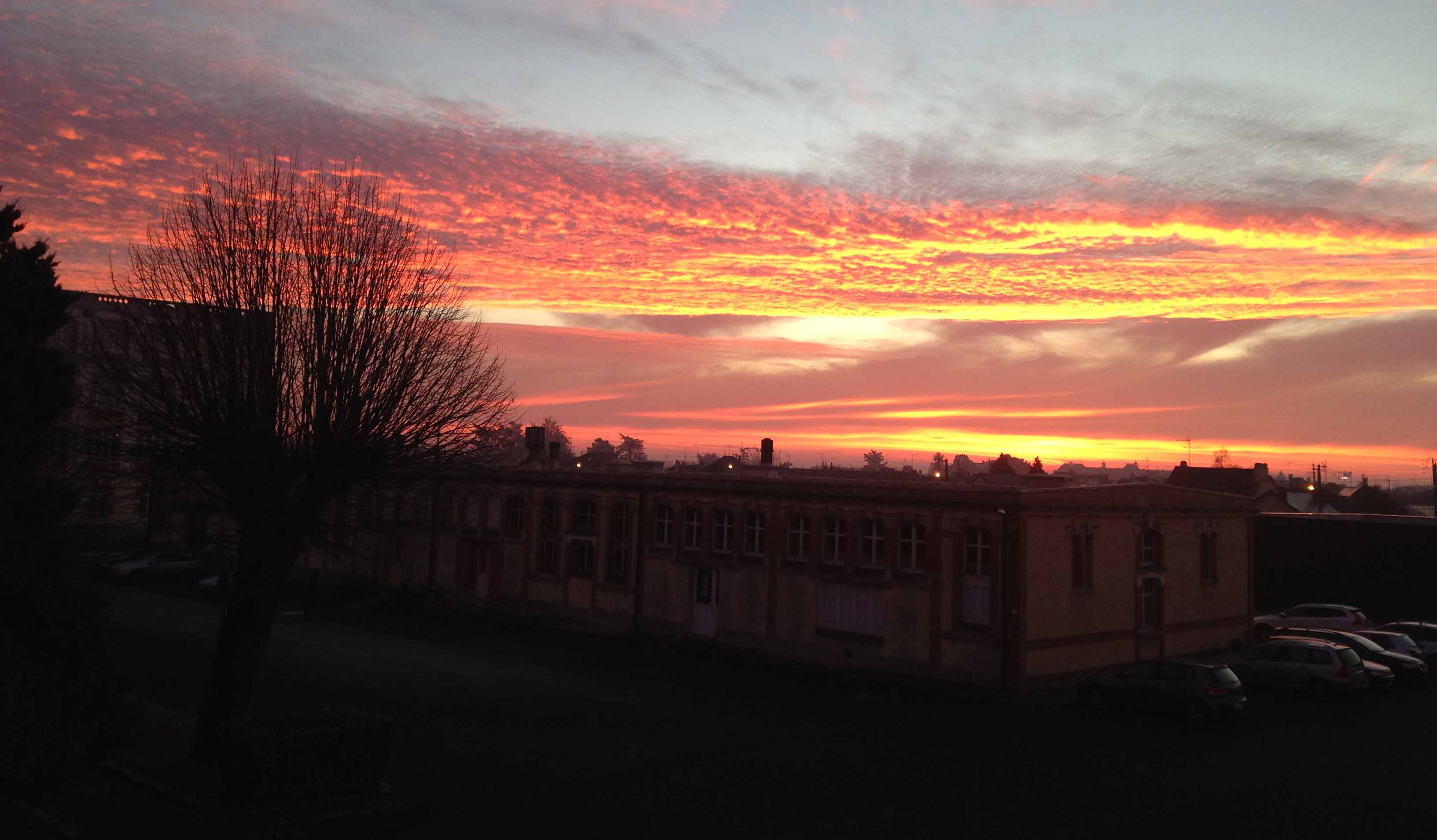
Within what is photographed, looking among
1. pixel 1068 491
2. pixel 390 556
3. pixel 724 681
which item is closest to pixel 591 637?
pixel 724 681

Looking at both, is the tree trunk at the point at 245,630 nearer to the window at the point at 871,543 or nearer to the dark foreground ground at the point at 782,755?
the dark foreground ground at the point at 782,755

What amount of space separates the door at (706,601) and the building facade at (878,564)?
61mm

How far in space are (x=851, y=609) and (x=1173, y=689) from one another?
33.6 feet

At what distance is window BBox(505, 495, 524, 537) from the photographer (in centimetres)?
4175

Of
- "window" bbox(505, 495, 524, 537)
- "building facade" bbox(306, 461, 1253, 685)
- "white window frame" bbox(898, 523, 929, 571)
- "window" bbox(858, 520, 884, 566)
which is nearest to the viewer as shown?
"building facade" bbox(306, 461, 1253, 685)

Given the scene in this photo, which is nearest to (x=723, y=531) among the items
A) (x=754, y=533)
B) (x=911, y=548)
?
(x=754, y=533)

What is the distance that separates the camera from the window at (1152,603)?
108 ft

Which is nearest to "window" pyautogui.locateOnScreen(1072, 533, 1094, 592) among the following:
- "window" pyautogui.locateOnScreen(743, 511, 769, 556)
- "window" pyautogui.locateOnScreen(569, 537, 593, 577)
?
"window" pyautogui.locateOnScreen(743, 511, 769, 556)

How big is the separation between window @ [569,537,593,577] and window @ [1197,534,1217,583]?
78.3 ft

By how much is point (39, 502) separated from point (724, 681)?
19.1 meters

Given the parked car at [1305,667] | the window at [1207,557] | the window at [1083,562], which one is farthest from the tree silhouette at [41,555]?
the window at [1207,557]

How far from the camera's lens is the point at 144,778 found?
1608 centimetres

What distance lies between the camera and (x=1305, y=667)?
2784cm

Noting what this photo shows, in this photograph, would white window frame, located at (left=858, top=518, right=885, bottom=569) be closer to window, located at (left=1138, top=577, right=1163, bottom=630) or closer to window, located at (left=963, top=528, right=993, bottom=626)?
window, located at (left=963, top=528, right=993, bottom=626)
